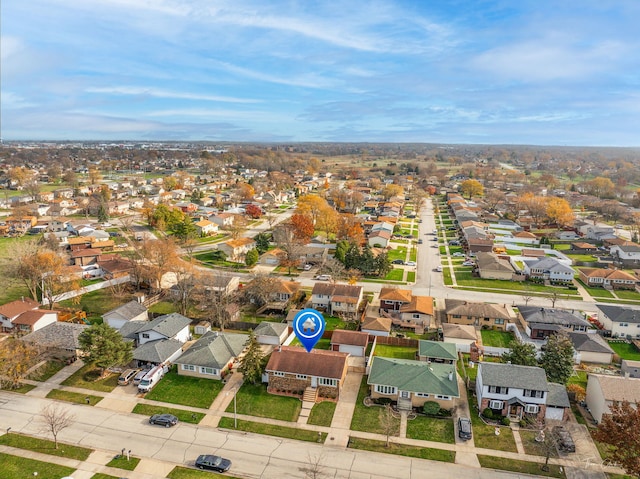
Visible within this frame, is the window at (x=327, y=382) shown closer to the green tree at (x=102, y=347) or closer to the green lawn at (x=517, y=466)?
the green lawn at (x=517, y=466)

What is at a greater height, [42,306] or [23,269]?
[23,269]

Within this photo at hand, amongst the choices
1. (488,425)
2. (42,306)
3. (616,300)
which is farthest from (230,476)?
(616,300)

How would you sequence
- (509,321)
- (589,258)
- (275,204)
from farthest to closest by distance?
(275,204) < (589,258) < (509,321)

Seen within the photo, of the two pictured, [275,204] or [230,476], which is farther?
[275,204]

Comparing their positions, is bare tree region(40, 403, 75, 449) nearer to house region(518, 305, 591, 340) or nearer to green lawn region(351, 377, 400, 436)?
green lawn region(351, 377, 400, 436)

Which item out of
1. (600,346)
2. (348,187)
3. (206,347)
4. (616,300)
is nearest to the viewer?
(206,347)

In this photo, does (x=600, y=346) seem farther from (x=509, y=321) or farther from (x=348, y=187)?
(x=348, y=187)

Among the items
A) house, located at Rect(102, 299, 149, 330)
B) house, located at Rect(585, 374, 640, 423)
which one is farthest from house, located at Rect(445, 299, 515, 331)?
house, located at Rect(102, 299, 149, 330)

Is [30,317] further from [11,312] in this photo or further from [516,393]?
[516,393]
